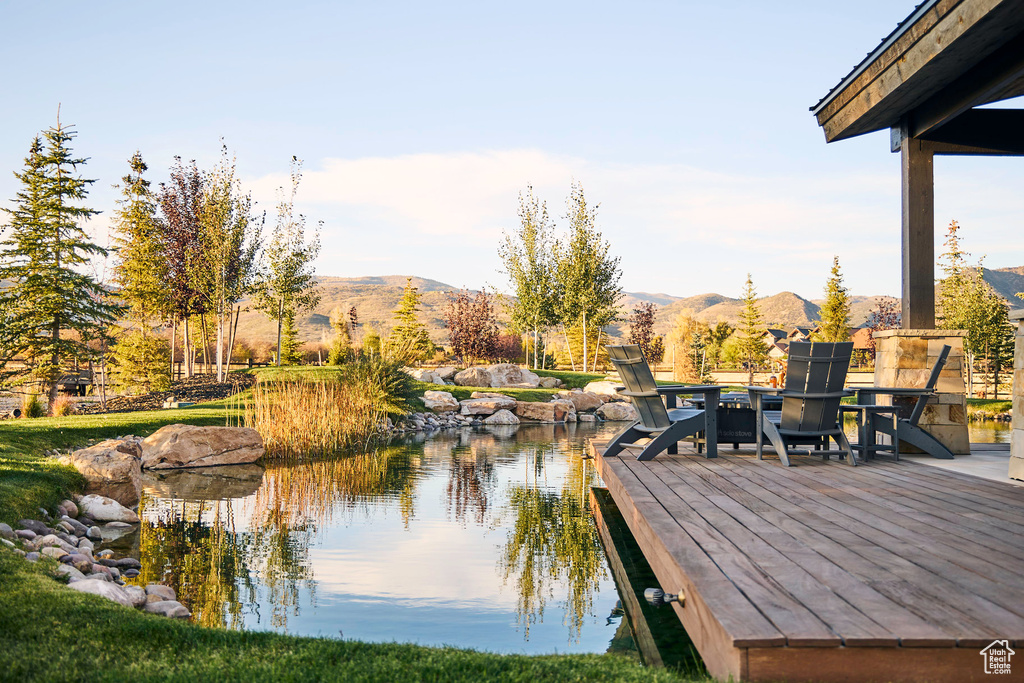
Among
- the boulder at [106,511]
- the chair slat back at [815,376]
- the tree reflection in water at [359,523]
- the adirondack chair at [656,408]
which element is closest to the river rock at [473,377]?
the tree reflection in water at [359,523]

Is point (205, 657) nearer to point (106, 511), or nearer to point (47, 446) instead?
point (106, 511)

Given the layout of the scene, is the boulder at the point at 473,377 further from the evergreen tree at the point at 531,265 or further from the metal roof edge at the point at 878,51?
the metal roof edge at the point at 878,51

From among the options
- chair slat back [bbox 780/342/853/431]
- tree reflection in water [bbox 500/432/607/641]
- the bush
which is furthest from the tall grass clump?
the bush

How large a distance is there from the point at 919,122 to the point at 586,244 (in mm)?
18197

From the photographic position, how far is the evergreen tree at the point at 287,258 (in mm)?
20531

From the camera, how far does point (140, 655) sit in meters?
2.28

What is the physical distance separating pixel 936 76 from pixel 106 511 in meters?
7.22

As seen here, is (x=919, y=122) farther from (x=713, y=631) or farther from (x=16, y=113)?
(x=16, y=113)

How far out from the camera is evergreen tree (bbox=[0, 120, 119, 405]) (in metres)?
12.0

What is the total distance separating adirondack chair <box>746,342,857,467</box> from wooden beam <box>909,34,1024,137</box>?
2167mm

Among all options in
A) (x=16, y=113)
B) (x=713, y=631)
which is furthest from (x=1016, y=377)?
(x=16, y=113)

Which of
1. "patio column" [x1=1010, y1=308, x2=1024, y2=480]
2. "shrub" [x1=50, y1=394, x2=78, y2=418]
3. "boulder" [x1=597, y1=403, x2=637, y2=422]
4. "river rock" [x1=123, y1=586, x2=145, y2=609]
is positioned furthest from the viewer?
"boulder" [x1=597, y1=403, x2=637, y2=422]

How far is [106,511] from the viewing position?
5.33 meters

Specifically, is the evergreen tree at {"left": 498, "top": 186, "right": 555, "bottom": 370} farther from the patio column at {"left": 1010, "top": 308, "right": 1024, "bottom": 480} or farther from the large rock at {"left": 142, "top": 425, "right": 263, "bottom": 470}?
the patio column at {"left": 1010, "top": 308, "right": 1024, "bottom": 480}
